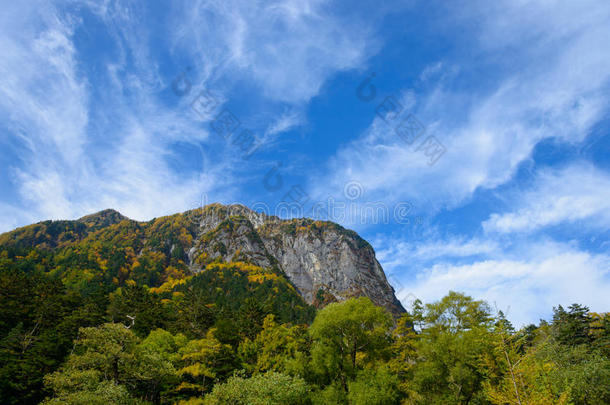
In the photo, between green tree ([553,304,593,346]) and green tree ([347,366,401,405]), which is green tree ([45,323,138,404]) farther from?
green tree ([553,304,593,346])

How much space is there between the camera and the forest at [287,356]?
85.0ft

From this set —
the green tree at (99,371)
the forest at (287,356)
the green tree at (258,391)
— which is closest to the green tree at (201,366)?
the forest at (287,356)

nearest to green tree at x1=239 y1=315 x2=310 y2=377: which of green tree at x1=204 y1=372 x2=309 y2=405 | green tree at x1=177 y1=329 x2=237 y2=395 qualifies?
green tree at x1=177 y1=329 x2=237 y2=395

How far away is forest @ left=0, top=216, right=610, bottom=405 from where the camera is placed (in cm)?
2592

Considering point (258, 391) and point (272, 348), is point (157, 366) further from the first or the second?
point (272, 348)

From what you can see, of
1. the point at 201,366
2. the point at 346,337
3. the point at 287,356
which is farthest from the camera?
the point at 287,356

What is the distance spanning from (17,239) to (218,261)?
381 feet

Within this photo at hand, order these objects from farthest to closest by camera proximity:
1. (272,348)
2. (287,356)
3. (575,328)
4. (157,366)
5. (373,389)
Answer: (575,328) → (272,348) → (287,356) → (157,366) → (373,389)

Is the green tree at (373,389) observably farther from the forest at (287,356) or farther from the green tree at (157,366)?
the green tree at (157,366)

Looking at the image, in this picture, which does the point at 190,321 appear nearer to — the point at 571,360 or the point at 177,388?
the point at 177,388

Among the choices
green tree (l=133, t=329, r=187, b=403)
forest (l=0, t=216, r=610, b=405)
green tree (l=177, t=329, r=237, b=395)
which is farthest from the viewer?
green tree (l=177, t=329, r=237, b=395)

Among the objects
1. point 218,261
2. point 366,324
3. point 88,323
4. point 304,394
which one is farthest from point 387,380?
point 218,261

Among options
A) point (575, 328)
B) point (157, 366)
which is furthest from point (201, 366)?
point (575, 328)

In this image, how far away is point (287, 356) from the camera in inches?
1654
